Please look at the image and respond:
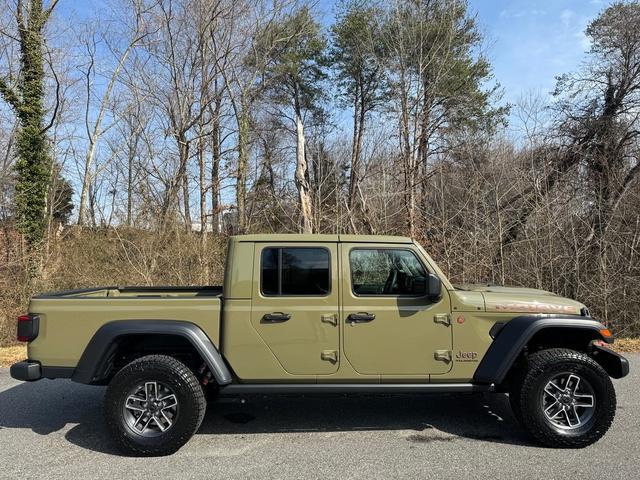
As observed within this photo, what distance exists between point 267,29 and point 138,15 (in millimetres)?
4804

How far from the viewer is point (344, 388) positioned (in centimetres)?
421

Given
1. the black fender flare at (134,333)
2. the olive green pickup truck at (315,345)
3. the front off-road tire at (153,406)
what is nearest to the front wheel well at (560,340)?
the olive green pickup truck at (315,345)

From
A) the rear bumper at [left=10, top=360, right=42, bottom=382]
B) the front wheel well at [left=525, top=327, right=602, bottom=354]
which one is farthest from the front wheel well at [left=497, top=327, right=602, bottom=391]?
the rear bumper at [left=10, top=360, right=42, bottom=382]

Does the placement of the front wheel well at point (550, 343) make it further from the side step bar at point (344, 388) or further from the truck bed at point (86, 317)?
the truck bed at point (86, 317)

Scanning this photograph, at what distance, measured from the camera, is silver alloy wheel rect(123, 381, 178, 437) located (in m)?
4.09

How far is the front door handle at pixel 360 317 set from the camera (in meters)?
4.21

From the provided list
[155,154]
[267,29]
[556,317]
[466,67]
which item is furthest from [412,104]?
[556,317]

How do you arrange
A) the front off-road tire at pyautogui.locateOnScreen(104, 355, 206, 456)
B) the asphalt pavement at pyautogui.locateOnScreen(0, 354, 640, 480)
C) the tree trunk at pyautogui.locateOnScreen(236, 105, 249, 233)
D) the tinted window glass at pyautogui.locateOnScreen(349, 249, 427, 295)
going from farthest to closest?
the tree trunk at pyautogui.locateOnScreen(236, 105, 249, 233) → the tinted window glass at pyautogui.locateOnScreen(349, 249, 427, 295) → the front off-road tire at pyautogui.locateOnScreen(104, 355, 206, 456) → the asphalt pavement at pyautogui.locateOnScreen(0, 354, 640, 480)

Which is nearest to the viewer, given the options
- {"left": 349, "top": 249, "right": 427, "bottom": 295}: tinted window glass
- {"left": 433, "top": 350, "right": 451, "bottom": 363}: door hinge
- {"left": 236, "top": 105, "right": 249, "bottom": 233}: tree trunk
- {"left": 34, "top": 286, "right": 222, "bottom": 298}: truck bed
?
{"left": 433, "top": 350, "right": 451, "bottom": 363}: door hinge

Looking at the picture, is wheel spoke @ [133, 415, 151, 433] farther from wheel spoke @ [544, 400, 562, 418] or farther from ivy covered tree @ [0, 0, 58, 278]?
ivy covered tree @ [0, 0, 58, 278]

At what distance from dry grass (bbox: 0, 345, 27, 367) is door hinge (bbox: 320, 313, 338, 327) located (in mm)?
5821

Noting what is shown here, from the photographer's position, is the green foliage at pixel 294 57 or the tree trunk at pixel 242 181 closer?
the tree trunk at pixel 242 181

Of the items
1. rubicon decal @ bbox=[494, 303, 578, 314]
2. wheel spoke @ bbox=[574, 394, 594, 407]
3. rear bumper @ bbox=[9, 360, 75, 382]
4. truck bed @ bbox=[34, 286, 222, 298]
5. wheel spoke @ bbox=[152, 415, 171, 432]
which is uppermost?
truck bed @ bbox=[34, 286, 222, 298]

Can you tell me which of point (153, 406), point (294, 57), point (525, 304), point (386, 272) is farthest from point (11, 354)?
point (294, 57)
